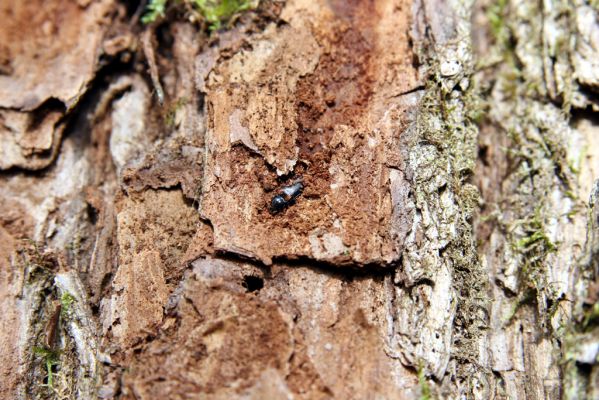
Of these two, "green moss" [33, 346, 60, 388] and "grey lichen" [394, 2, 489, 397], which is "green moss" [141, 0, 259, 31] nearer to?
"grey lichen" [394, 2, 489, 397]

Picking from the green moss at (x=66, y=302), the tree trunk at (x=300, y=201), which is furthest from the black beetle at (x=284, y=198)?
the green moss at (x=66, y=302)

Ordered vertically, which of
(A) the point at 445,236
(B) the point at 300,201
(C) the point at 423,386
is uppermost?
(B) the point at 300,201

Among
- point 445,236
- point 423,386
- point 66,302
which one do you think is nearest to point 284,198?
point 445,236

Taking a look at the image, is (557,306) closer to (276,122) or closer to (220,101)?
(276,122)

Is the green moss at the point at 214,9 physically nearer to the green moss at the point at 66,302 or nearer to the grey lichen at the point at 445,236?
the grey lichen at the point at 445,236

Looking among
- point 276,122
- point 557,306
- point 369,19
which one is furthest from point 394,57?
point 557,306

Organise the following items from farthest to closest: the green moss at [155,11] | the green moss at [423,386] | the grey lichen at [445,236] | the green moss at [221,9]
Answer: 1. the green moss at [155,11]
2. the green moss at [221,9]
3. the grey lichen at [445,236]
4. the green moss at [423,386]

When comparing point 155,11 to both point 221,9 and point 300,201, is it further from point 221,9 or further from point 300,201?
point 300,201

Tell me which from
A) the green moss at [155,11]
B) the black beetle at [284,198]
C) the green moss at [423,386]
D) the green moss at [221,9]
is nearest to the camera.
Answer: the green moss at [423,386]
